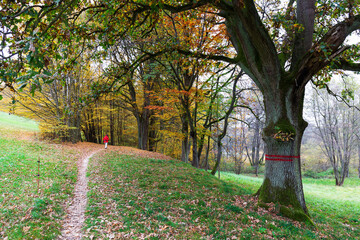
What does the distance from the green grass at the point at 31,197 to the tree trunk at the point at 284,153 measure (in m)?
5.77

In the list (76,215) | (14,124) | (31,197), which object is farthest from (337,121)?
(14,124)

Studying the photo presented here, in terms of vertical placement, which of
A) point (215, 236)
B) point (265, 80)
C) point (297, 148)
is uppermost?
point (265, 80)

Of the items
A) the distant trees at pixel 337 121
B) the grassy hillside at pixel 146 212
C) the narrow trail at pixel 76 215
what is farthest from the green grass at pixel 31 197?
the distant trees at pixel 337 121

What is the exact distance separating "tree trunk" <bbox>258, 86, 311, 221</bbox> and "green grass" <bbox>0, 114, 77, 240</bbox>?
5771mm

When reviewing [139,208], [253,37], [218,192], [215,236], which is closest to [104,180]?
[139,208]

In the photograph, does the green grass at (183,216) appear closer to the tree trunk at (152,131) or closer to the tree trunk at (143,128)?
the tree trunk at (143,128)

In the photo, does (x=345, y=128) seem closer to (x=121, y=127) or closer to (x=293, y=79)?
(x=293, y=79)

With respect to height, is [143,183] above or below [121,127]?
below

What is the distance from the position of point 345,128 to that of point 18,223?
28.3 meters

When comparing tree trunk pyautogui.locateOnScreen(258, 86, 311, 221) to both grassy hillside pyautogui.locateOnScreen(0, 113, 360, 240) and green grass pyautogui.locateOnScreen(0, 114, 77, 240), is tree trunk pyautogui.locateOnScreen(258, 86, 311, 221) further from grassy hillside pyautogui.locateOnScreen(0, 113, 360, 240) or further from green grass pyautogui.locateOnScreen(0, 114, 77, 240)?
green grass pyautogui.locateOnScreen(0, 114, 77, 240)

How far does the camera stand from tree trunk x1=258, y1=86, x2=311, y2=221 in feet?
17.9

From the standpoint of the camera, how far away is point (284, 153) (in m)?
5.62

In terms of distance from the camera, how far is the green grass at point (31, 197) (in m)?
4.41

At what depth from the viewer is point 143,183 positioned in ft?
26.4
